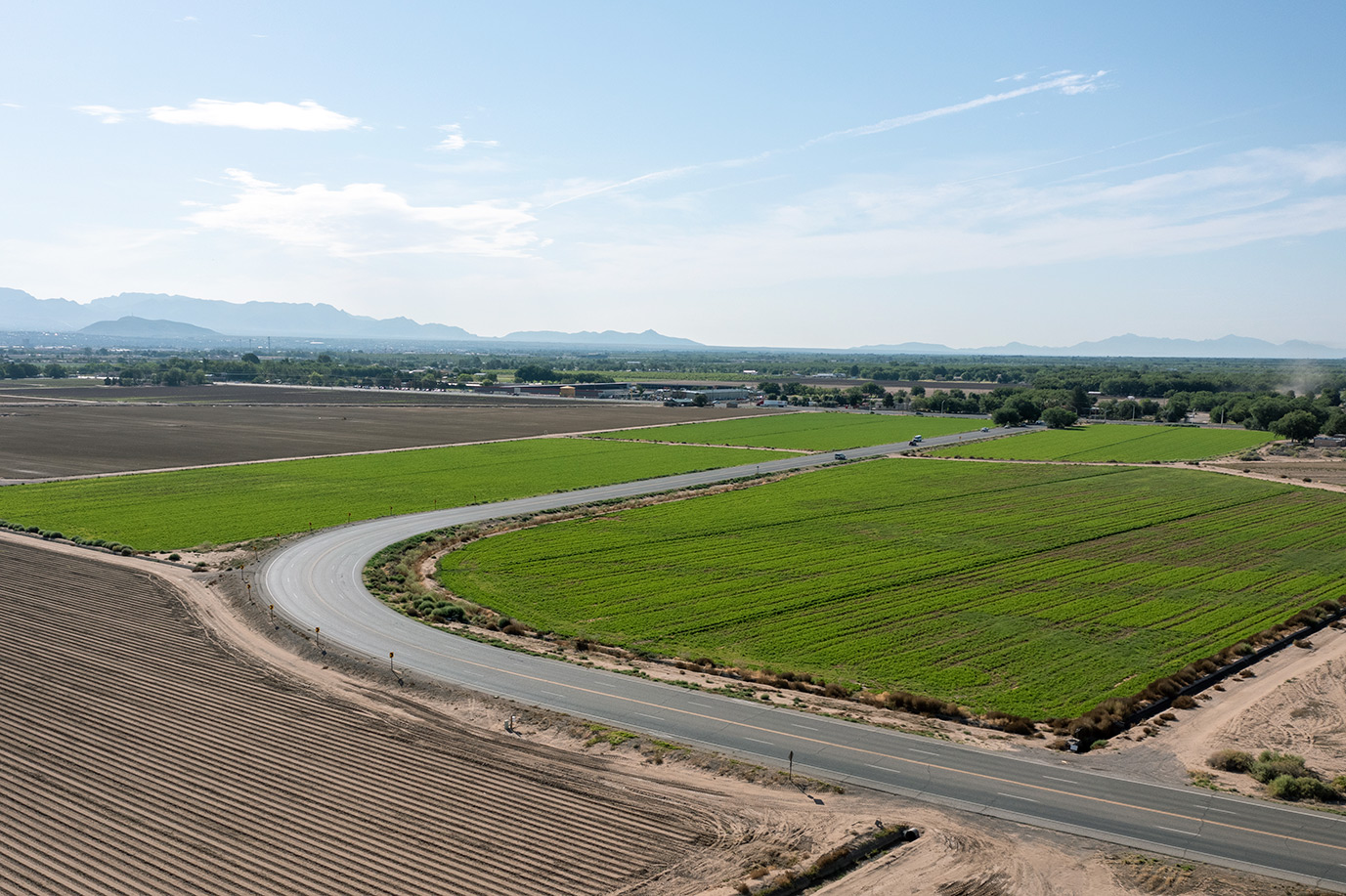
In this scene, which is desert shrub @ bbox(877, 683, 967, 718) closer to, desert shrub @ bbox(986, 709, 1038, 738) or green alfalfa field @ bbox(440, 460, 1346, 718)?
desert shrub @ bbox(986, 709, 1038, 738)

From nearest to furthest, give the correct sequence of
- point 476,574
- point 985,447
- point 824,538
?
point 476,574, point 824,538, point 985,447

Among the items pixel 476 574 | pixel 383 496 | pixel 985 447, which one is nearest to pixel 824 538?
pixel 476 574

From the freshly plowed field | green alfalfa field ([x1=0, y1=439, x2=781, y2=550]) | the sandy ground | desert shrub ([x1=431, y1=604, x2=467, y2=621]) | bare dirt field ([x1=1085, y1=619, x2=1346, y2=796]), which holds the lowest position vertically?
bare dirt field ([x1=1085, y1=619, x2=1346, y2=796])

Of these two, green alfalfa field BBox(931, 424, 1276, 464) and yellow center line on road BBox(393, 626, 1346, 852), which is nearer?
yellow center line on road BBox(393, 626, 1346, 852)

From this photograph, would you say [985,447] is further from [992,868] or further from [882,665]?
[992,868]

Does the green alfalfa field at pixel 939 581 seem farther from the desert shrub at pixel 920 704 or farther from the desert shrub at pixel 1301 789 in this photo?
the desert shrub at pixel 1301 789

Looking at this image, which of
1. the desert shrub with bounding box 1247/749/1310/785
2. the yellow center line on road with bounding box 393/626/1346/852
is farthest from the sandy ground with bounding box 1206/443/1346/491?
the yellow center line on road with bounding box 393/626/1346/852

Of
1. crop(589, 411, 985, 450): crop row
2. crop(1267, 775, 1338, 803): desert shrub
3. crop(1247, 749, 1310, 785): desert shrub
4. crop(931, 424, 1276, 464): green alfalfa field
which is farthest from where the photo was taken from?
crop(589, 411, 985, 450): crop row
